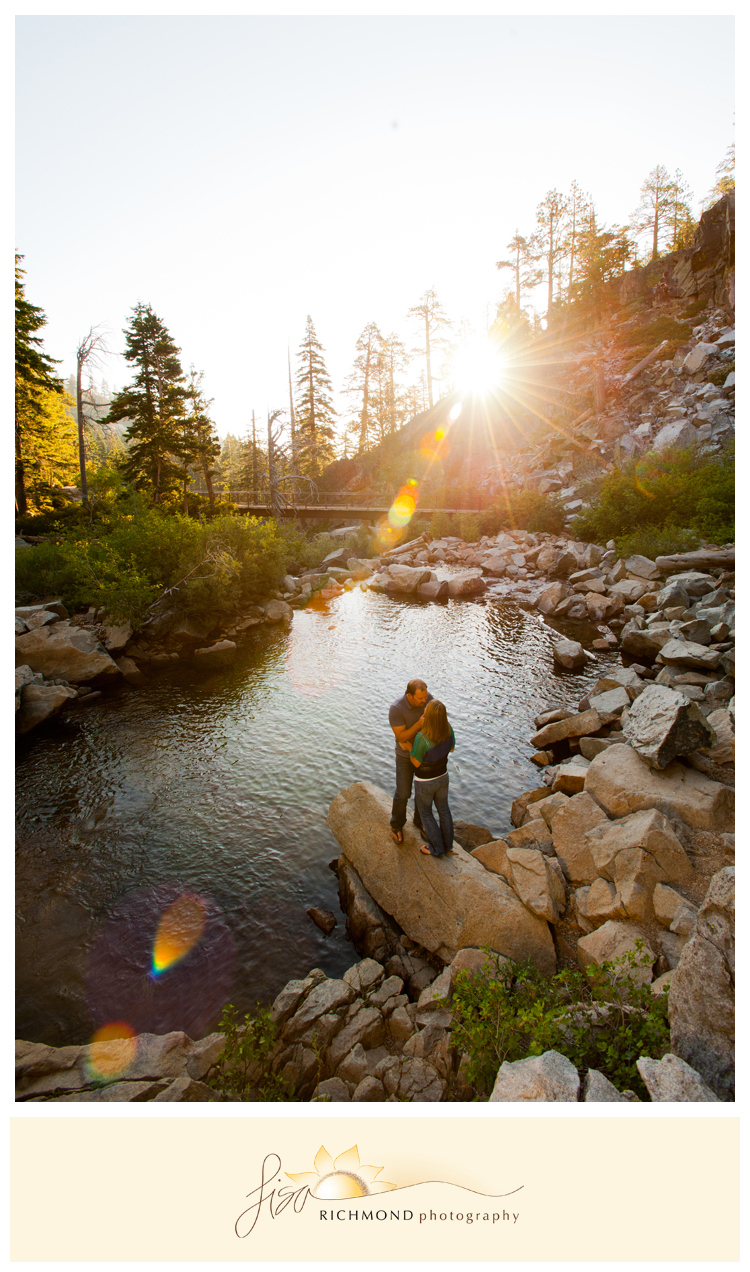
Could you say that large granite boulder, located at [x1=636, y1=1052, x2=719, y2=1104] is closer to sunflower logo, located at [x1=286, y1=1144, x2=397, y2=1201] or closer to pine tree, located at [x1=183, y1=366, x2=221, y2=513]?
sunflower logo, located at [x1=286, y1=1144, x2=397, y2=1201]

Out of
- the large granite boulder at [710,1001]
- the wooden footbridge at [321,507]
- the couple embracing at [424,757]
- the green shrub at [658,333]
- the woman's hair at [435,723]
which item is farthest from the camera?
the wooden footbridge at [321,507]

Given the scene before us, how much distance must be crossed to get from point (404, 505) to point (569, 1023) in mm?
41011

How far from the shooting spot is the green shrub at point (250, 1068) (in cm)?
422

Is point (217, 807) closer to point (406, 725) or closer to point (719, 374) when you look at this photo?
point (406, 725)

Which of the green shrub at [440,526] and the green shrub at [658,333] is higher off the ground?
the green shrub at [658,333]

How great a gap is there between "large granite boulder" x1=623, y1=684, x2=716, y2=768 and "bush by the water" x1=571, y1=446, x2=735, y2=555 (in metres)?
15.0

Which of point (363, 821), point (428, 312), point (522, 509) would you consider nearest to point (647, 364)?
point (522, 509)

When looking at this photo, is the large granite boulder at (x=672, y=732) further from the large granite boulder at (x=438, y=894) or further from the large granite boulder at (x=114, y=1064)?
the large granite boulder at (x=114, y=1064)

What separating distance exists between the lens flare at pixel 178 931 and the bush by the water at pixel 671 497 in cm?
2049

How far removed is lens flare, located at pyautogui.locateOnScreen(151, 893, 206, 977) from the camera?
20.8ft

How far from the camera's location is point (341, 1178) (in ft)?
9.02

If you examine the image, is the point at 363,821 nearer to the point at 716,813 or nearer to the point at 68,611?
the point at 716,813

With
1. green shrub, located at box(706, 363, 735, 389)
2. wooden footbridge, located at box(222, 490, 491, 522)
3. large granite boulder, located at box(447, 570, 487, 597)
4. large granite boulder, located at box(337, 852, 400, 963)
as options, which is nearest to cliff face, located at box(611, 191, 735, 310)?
green shrub, located at box(706, 363, 735, 389)

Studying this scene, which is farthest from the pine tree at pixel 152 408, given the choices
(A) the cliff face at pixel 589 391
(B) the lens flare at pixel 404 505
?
(A) the cliff face at pixel 589 391
